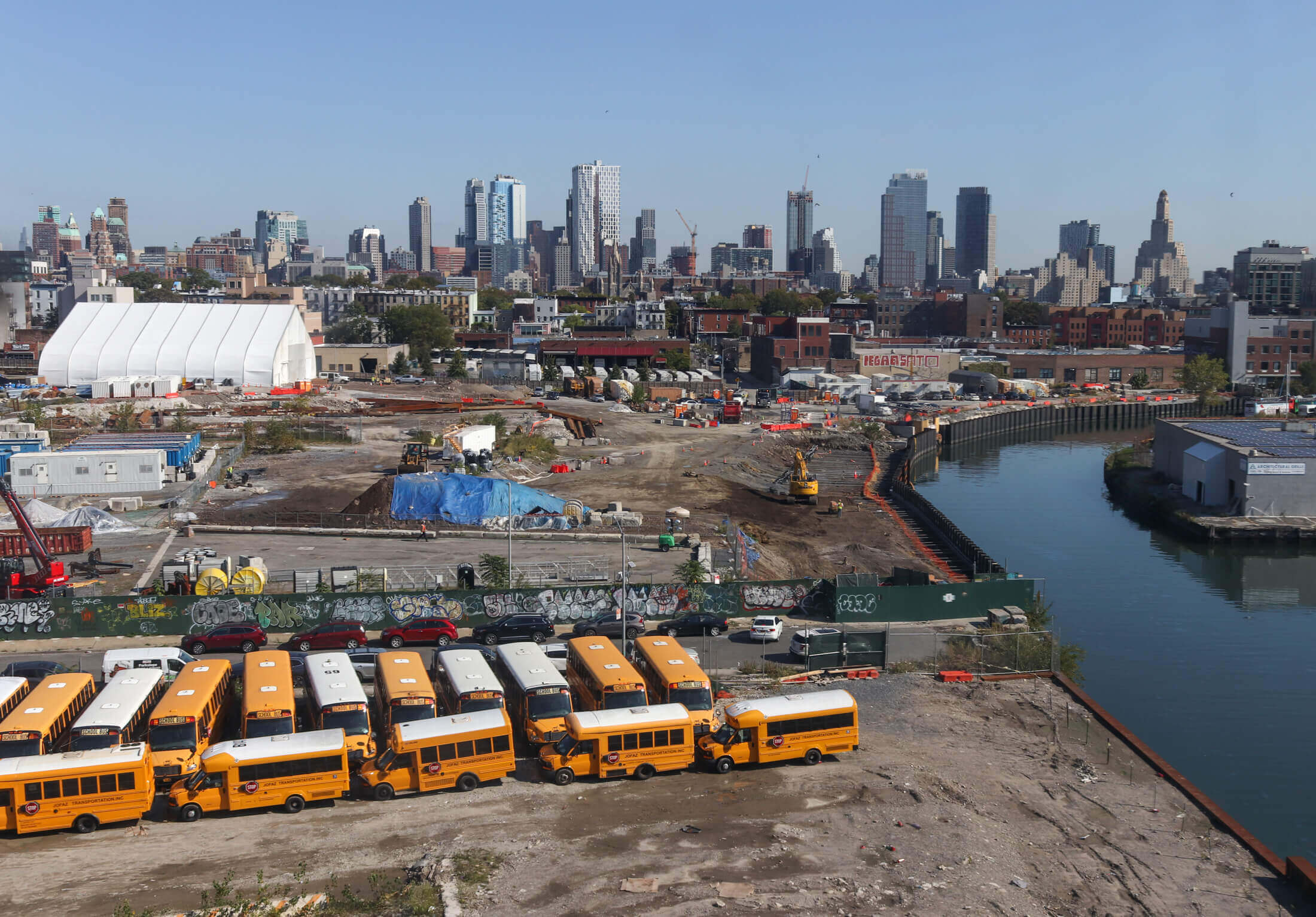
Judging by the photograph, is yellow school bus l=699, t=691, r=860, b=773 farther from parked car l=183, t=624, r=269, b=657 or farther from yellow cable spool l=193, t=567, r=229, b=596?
yellow cable spool l=193, t=567, r=229, b=596

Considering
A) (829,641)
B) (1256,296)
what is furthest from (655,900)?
(1256,296)

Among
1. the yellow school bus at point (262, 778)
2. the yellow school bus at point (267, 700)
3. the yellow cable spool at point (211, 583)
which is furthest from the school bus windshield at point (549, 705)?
the yellow cable spool at point (211, 583)

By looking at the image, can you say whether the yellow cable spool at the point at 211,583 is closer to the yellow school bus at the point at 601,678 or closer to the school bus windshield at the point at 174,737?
the yellow school bus at the point at 601,678

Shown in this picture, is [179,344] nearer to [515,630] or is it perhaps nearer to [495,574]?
[495,574]

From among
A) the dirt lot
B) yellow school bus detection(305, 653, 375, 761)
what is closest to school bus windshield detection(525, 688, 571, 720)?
the dirt lot

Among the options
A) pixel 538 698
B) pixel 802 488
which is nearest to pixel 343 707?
pixel 538 698

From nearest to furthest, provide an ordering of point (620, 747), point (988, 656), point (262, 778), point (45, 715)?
point (262, 778) → point (620, 747) → point (45, 715) → point (988, 656)

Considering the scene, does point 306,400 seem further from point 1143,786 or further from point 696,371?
point 1143,786
